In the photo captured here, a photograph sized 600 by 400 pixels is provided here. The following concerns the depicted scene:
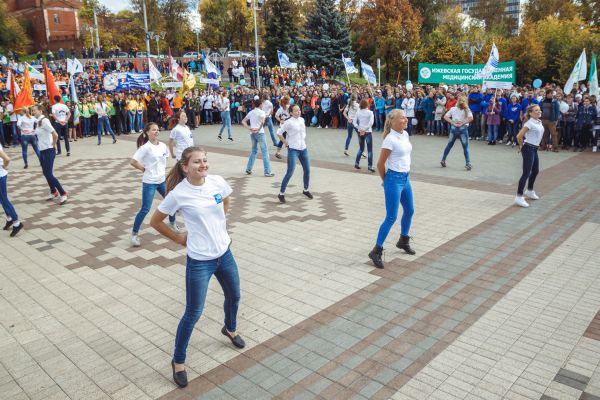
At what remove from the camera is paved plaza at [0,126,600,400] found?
168 inches

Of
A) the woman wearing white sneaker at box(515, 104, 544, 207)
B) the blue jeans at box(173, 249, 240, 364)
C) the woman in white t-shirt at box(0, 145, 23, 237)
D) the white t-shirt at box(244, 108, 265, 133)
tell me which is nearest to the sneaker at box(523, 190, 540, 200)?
the woman wearing white sneaker at box(515, 104, 544, 207)

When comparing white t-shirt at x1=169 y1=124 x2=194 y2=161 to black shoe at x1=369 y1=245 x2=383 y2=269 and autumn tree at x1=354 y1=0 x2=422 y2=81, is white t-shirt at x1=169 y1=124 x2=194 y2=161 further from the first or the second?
autumn tree at x1=354 y1=0 x2=422 y2=81

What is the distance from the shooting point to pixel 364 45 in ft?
180

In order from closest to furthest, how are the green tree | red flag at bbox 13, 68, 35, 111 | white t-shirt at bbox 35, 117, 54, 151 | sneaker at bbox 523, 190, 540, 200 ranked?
1. sneaker at bbox 523, 190, 540, 200
2. white t-shirt at bbox 35, 117, 54, 151
3. red flag at bbox 13, 68, 35, 111
4. the green tree

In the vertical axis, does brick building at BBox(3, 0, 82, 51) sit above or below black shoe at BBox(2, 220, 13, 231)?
above

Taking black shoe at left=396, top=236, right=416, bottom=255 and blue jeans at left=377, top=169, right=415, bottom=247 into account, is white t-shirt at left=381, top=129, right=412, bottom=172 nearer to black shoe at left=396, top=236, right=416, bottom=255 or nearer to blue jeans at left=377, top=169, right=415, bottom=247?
blue jeans at left=377, top=169, right=415, bottom=247

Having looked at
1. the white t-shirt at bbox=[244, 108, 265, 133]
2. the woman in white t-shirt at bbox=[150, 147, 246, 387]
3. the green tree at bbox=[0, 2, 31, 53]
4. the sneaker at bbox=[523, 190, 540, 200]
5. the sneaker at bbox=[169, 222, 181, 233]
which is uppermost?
the green tree at bbox=[0, 2, 31, 53]

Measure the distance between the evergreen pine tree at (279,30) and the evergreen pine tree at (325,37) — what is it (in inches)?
220

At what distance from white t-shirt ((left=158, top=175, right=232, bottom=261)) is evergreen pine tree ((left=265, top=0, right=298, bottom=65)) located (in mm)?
47226

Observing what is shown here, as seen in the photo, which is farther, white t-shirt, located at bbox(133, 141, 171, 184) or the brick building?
the brick building

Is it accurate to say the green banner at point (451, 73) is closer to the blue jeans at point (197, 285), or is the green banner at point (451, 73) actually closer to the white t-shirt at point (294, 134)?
the white t-shirt at point (294, 134)

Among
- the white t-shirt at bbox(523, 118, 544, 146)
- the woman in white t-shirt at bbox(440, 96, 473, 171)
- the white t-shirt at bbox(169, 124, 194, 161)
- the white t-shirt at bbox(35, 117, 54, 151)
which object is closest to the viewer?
the white t-shirt at bbox(523, 118, 544, 146)

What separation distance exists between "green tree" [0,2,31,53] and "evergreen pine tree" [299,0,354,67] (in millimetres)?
44287

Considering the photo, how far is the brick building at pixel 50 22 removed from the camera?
7756 cm
